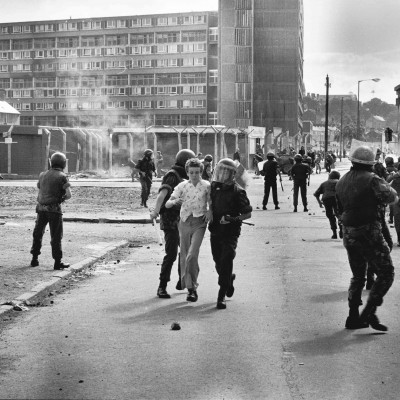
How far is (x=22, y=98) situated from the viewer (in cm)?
12912

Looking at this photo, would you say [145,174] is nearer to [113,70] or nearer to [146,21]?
[146,21]

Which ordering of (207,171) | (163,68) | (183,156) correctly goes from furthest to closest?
(163,68)
(207,171)
(183,156)

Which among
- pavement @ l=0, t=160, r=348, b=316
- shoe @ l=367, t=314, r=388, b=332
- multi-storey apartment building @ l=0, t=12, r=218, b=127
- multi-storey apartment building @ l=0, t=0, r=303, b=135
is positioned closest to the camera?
shoe @ l=367, t=314, r=388, b=332

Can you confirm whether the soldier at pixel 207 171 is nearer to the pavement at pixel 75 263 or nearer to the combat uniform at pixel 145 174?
A: the pavement at pixel 75 263

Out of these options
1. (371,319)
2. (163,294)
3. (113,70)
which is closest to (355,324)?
(371,319)

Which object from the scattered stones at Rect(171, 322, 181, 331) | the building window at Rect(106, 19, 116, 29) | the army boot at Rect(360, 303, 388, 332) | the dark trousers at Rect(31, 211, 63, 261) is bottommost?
the scattered stones at Rect(171, 322, 181, 331)

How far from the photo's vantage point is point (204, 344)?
721 cm

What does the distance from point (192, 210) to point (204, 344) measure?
261 cm

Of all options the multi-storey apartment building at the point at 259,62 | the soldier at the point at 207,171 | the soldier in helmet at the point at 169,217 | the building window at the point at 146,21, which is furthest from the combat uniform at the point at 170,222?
the building window at the point at 146,21

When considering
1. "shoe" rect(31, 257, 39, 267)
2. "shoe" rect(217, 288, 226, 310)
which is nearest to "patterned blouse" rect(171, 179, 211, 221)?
"shoe" rect(217, 288, 226, 310)

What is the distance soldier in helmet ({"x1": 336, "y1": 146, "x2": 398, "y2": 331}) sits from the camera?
26.0ft

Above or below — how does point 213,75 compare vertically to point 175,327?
above

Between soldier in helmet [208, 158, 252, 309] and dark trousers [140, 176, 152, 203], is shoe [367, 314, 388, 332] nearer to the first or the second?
soldier in helmet [208, 158, 252, 309]

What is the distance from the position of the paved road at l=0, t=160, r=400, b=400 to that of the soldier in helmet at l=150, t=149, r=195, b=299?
327 mm
